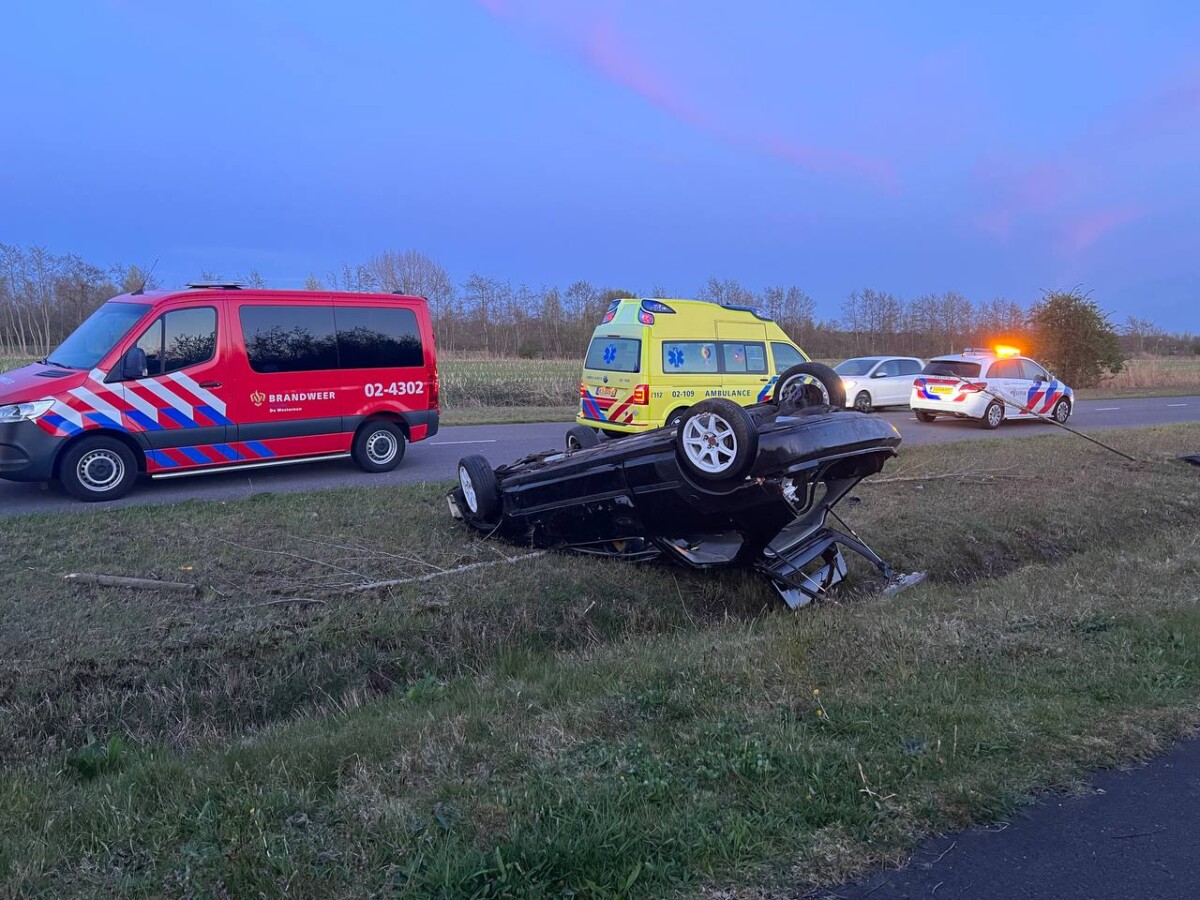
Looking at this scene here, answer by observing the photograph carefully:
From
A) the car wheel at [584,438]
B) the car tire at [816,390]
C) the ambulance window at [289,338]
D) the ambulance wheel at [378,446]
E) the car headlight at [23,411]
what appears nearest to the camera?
the car tire at [816,390]

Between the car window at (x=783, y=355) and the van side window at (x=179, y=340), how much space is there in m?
8.64

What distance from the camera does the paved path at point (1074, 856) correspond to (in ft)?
8.72

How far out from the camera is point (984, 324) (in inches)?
2112

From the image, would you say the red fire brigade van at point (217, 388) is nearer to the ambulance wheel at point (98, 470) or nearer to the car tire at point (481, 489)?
the ambulance wheel at point (98, 470)

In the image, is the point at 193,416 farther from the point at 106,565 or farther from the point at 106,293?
the point at 106,293

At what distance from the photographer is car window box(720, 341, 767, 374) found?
44.8 feet

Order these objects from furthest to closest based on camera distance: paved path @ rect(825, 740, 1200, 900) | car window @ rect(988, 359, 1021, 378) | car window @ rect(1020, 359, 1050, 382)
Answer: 1. car window @ rect(1020, 359, 1050, 382)
2. car window @ rect(988, 359, 1021, 378)
3. paved path @ rect(825, 740, 1200, 900)

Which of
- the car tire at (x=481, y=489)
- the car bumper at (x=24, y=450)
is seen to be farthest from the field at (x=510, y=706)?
the car bumper at (x=24, y=450)

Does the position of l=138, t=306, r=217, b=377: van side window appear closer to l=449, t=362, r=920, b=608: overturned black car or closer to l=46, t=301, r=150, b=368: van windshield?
l=46, t=301, r=150, b=368: van windshield

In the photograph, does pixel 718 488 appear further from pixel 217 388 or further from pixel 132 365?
pixel 132 365

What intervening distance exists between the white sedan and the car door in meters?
16.7

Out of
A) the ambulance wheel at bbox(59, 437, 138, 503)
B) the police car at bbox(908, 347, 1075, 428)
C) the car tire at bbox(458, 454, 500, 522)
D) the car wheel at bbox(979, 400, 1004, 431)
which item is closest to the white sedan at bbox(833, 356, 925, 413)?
the police car at bbox(908, 347, 1075, 428)

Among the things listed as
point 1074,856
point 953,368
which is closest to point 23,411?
point 1074,856

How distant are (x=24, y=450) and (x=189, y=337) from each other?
6.33ft
